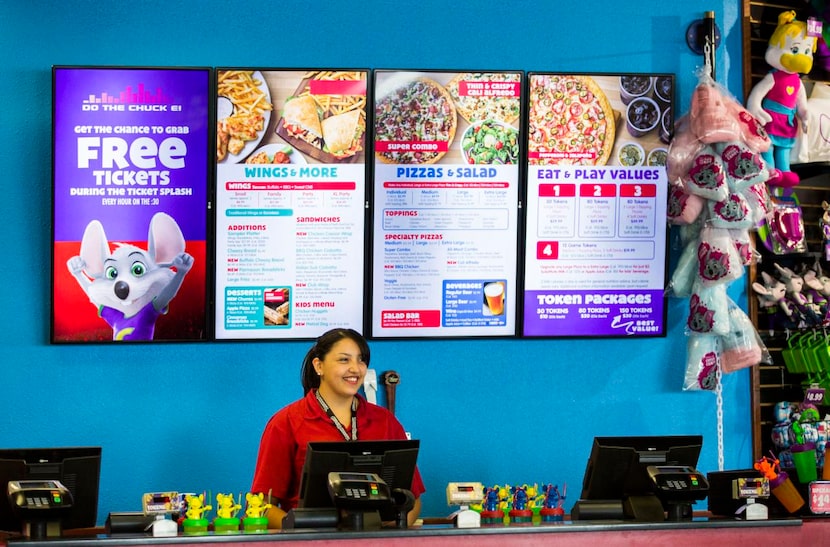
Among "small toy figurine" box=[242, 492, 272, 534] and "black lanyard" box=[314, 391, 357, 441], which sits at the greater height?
"black lanyard" box=[314, 391, 357, 441]

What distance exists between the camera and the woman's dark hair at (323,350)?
14.9 feet

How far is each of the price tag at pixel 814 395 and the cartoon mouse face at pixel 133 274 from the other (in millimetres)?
2949

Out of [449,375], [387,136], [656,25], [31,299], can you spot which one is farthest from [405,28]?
[31,299]

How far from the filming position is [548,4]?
5480 mm

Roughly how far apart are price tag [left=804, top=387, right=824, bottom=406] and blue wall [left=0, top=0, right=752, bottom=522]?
11.0 inches

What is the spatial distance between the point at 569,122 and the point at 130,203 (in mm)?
1981

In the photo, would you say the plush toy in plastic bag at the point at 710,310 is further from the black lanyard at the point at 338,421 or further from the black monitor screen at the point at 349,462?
the black monitor screen at the point at 349,462

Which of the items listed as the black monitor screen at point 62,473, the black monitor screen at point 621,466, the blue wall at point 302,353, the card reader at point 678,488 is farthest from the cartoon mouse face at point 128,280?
the card reader at point 678,488

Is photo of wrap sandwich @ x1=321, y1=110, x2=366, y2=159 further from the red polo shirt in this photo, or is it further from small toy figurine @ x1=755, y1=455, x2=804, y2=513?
small toy figurine @ x1=755, y1=455, x2=804, y2=513

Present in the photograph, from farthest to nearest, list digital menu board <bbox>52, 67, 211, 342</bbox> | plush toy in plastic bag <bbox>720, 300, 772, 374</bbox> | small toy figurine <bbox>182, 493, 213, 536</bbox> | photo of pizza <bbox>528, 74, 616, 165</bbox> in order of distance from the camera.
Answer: plush toy in plastic bag <bbox>720, 300, 772, 374</bbox> < photo of pizza <bbox>528, 74, 616, 165</bbox> < digital menu board <bbox>52, 67, 211, 342</bbox> < small toy figurine <bbox>182, 493, 213, 536</bbox>

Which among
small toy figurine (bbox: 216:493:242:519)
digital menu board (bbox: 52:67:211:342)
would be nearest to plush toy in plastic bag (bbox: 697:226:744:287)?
digital menu board (bbox: 52:67:211:342)

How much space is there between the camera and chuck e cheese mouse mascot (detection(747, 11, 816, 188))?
5590 mm

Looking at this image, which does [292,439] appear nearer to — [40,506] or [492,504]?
[492,504]

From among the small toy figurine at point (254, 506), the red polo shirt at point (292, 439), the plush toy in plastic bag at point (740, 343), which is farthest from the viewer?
the plush toy in plastic bag at point (740, 343)
